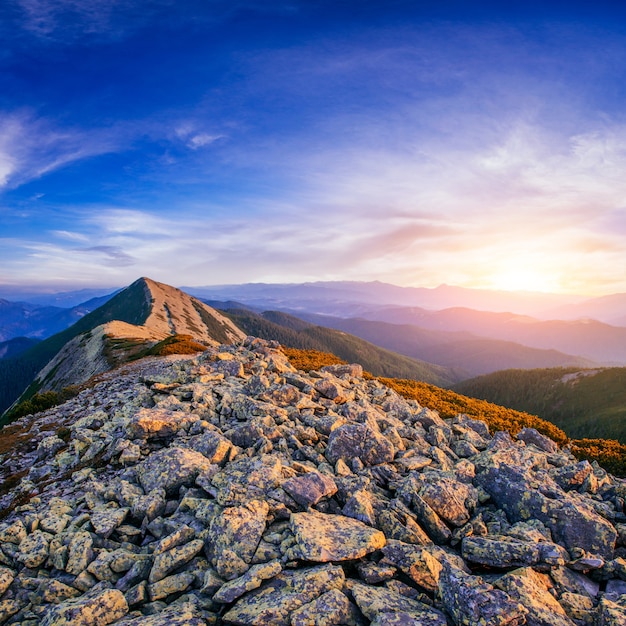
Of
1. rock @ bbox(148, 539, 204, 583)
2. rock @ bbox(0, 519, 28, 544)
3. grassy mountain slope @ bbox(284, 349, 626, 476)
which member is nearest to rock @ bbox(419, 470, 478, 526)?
rock @ bbox(148, 539, 204, 583)

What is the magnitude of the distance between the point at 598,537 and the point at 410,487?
499cm

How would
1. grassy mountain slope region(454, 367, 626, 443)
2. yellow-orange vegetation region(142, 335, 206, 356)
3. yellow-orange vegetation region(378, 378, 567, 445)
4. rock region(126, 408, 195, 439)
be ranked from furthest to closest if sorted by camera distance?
grassy mountain slope region(454, 367, 626, 443) < yellow-orange vegetation region(142, 335, 206, 356) < yellow-orange vegetation region(378, 378, 567, 445) < rock region(126, 408, 195, 439)

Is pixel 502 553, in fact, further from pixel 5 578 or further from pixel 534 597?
pixel 5 578

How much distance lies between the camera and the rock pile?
6867 millimetres

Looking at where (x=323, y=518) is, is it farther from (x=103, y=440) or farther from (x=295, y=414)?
(x=103, y=440)

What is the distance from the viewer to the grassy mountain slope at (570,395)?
87.3 m

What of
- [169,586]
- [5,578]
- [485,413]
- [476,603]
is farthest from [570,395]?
[5,578]

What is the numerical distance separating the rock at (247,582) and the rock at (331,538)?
68cm

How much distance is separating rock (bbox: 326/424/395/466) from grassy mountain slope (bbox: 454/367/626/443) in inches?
3125

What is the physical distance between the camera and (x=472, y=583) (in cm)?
693

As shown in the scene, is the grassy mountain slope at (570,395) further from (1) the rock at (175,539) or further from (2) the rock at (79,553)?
(2) the rock at (79,553)

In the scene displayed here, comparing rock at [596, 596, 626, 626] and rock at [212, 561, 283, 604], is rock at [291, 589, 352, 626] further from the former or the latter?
rock at [596, 596, 626, 626]

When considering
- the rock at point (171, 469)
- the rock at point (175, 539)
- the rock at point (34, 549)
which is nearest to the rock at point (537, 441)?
the rock at point (171, 469)

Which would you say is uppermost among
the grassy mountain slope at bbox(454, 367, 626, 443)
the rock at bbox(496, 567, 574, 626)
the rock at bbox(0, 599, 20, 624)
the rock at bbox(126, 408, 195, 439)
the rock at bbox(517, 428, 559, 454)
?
the rock at bbox(126, 408, 195, 439)
